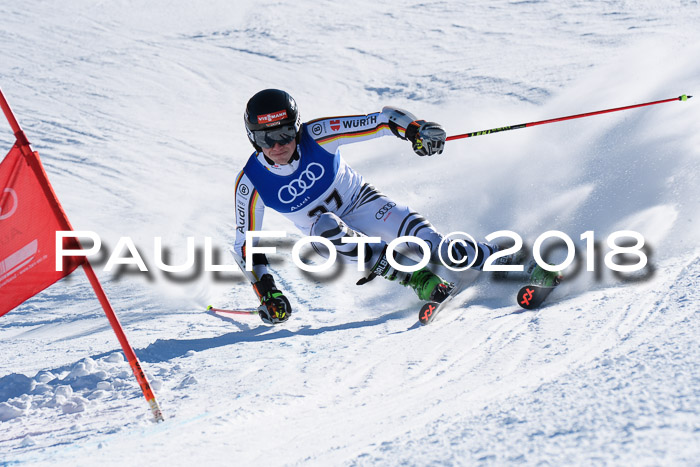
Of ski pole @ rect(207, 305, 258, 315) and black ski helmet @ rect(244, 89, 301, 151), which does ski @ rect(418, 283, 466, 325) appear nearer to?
ski pole @ rect(207, 305, 258, 315)

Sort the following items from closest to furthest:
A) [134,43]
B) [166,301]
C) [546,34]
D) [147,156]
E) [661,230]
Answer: [661,230] < [166,301] < [147,156] < [546,34] < [134,43]

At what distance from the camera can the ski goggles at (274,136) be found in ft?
13.8

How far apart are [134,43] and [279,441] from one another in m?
16.3

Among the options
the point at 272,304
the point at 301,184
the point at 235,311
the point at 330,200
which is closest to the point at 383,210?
the point at 330,200

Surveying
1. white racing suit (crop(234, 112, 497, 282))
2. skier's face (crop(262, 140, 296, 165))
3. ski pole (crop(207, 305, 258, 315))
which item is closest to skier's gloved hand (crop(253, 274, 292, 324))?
white racing suit (crop(234, 112, 497, 282))

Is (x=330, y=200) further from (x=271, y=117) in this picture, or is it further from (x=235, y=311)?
(x=235, y=311)

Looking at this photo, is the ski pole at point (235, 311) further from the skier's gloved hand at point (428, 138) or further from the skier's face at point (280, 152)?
the skier's gloved hand at point (428, 138)

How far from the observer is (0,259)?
3.07 m

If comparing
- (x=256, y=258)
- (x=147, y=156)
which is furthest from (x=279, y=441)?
(x=147, y=156)

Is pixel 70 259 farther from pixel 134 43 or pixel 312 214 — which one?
pixel 134 43

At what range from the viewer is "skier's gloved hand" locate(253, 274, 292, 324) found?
4.32m

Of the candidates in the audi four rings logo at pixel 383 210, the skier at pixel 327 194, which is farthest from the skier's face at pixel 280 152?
the audi four rings logo at pixel 383 210

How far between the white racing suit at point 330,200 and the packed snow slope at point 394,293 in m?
0.48

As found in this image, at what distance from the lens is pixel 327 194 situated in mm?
4602
